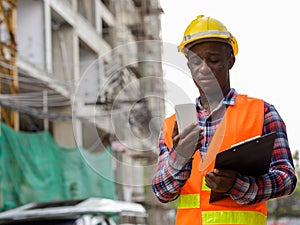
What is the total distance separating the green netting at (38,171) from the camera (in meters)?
14.7

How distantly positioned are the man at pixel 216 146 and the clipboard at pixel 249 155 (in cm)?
6

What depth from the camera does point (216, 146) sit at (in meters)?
3.16

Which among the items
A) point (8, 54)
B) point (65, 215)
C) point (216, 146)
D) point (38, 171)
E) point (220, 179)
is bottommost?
point (65, 215)

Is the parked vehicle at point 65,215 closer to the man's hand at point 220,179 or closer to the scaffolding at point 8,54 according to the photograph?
the man's hand at point 220,179

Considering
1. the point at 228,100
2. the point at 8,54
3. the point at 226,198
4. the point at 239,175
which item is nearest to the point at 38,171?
the point at 8,54

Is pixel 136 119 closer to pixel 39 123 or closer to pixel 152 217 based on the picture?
pixel 39 123

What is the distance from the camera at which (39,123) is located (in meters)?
24.4

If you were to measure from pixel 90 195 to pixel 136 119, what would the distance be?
16004mm

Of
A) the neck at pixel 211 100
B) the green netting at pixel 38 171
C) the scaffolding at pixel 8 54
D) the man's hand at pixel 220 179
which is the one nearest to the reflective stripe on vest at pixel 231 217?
the man's hand at pixel 220 179

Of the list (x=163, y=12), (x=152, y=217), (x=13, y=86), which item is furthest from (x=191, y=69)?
(x=152, y=217)

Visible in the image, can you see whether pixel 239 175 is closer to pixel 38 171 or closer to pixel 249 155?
pixel 249 155

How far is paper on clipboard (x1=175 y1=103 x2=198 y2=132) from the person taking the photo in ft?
9.99

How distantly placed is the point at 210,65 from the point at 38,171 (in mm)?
13659

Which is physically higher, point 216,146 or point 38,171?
point 216,146
